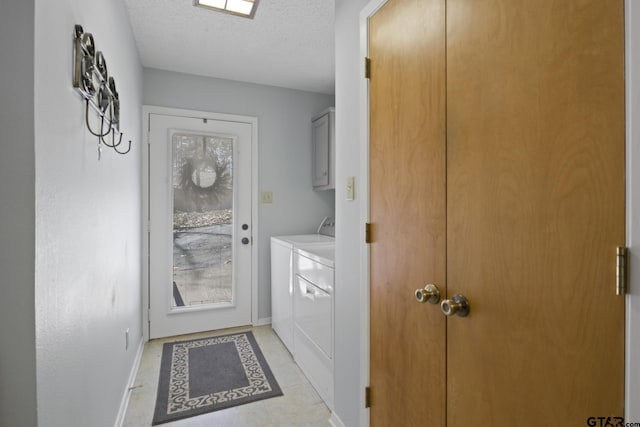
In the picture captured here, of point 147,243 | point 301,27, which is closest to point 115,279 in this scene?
point 147,243

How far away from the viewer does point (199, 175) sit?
3127mm

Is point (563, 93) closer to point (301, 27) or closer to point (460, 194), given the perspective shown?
point (460, 194)

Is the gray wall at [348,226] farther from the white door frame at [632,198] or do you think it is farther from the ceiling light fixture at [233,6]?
the white door frame at [632,198]

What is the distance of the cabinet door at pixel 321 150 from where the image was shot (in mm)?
3254

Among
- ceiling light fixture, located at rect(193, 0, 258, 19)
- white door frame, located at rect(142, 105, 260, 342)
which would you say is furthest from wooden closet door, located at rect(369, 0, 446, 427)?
white door frame, located at rect(142, 105, 260, 342)

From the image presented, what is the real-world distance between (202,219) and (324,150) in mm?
1392

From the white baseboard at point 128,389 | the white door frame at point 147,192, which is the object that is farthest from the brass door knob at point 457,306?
the white door frame at point 147,192

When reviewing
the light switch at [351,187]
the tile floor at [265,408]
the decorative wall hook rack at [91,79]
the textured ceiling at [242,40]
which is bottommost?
the tile floor at [265,408]

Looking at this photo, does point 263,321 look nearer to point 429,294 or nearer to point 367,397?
point 367,397

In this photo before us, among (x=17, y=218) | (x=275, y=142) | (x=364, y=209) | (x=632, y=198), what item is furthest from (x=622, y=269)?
(x=275, y=142)

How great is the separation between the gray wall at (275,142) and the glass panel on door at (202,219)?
0.32m

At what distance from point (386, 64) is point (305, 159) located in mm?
2277

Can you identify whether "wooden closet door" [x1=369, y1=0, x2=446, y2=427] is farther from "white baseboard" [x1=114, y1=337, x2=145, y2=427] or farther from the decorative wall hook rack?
"white baseboard" [x1=114, y1=337, x2=145, y2=427]

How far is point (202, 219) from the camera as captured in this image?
3146 mm
